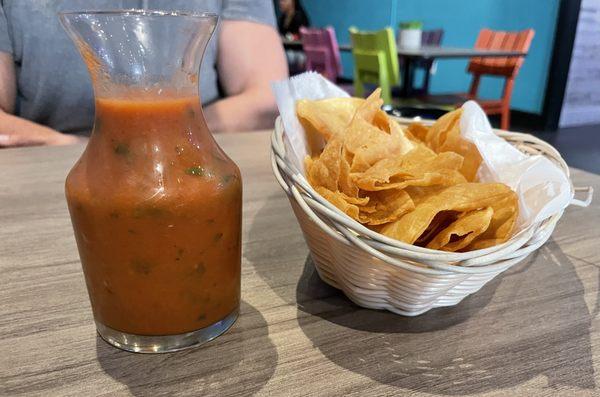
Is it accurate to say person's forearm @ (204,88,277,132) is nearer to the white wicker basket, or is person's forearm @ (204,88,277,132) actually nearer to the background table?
the white wicker basket

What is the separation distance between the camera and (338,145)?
0.53 meters

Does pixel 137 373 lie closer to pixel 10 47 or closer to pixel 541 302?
pixel 541 302

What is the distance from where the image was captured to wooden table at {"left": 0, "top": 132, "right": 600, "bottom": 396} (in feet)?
1.37

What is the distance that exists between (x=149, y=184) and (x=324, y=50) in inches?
146

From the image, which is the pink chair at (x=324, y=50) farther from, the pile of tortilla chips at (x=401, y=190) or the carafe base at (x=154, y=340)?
the carafe base at (x=154, y=340)

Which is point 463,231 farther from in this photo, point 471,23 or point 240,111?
point 471,23

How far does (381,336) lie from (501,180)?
25cm

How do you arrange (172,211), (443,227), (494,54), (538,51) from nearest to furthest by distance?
(172,211) → (443,227) → (494,54) → (538,51)

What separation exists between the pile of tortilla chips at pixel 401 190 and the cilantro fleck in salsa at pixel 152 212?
0.39 ft

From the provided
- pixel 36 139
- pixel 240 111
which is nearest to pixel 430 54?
pixel 240 111

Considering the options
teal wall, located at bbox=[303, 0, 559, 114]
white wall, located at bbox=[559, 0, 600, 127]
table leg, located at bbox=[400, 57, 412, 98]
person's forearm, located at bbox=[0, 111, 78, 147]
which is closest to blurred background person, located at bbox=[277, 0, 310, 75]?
teal wall, located at bbox=[303, 0, 559, 114]

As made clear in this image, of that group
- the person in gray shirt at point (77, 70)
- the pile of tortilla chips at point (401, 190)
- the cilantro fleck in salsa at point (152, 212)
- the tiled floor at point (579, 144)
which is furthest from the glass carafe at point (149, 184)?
the tiled floor at point (579, 144)

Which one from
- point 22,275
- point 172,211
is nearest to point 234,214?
point 172,211

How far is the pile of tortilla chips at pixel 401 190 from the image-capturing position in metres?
0.48
